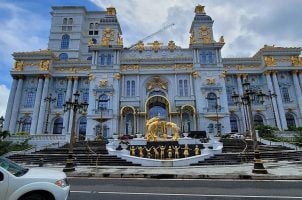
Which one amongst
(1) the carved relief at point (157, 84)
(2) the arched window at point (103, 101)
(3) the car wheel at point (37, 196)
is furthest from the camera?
(1) the carved relief at point (157, 84)

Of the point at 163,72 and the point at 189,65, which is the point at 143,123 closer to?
the point at 163,72

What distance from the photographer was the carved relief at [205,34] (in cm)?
4734

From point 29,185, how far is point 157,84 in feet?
137

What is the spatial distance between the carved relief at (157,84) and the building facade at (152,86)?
0.20m

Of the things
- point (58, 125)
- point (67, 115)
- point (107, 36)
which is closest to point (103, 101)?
point (67, 115)

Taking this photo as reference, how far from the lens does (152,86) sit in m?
46.1

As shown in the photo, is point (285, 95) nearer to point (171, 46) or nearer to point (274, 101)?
point (274, 101)

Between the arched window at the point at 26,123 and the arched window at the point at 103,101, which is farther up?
the arched window at the point at 103,101

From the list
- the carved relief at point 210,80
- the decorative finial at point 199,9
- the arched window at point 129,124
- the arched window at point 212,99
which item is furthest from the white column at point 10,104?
the decorative finial at point 199,9

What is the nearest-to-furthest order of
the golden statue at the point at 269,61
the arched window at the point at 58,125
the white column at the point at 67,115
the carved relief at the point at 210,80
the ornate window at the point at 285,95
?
the white column at the point at 67,115 < the carved relief at the point at 210,80 < the ornate window at the point at 285,95 < the arched window at the point at 58,125 < the golden statue at the point at 269,61

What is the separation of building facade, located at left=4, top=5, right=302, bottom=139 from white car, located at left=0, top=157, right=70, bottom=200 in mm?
36515

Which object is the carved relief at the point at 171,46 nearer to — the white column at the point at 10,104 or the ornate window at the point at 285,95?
the ornate window at the point at 285,95

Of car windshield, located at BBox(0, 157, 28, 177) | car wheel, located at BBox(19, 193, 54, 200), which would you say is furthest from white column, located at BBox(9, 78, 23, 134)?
car wheel, located at BBox(19, 193, 54, 200)

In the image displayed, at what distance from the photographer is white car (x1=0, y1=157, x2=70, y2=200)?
4918 millimetres
